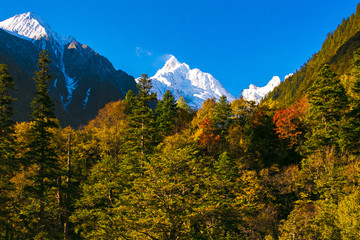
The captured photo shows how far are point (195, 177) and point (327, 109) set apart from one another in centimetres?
2326

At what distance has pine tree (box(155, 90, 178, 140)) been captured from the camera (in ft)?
149

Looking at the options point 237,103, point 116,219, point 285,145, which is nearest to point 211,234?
point 116,219

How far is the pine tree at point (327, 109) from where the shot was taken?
28.0 meters

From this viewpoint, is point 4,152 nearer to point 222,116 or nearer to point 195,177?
point 195,177

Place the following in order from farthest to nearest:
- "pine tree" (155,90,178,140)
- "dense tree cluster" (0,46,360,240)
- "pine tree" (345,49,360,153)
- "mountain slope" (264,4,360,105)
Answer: "mountain slope" (264,4,360,105) < "pine tree" (155,90,178,140) < "pine tree" (345,49,360,153) < "dense tree cluster" (0,46,360,240)

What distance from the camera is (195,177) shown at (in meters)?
15.6

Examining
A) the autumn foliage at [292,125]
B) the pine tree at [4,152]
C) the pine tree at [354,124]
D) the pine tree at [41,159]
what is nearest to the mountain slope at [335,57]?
the autumn foliage at [292,125]

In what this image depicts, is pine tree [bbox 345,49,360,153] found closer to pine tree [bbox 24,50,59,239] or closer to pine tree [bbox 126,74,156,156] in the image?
pine tree [bbox 126,74,156,156]

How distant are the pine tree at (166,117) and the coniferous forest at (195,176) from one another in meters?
0.52

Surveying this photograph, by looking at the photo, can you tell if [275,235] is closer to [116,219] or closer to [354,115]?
[354,115]

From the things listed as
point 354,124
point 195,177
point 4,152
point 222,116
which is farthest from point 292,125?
point 4,152

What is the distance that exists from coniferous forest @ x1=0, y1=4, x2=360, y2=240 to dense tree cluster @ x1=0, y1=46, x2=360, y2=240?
128 millimetres

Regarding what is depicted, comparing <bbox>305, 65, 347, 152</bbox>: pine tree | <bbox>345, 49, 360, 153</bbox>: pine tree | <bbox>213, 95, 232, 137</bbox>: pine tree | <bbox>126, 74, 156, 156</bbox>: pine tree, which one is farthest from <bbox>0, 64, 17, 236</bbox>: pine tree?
<bbox>345, 49, 360, 153</bbox>: pine tree

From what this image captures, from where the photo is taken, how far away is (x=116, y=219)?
51.3 feet
